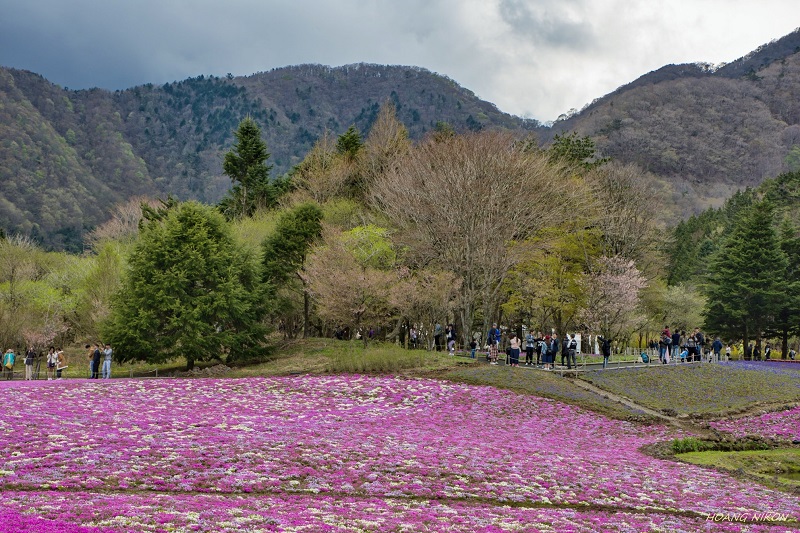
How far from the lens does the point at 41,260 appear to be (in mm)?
79562

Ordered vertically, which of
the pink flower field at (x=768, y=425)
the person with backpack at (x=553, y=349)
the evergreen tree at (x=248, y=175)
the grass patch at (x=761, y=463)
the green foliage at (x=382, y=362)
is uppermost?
the evergreen tree at (x=248, y=175)

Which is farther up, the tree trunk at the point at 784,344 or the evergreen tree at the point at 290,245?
the evergreen tree at the point at 290,245

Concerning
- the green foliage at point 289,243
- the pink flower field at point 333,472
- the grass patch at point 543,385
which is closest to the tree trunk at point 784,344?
the grass patch at point 543,385

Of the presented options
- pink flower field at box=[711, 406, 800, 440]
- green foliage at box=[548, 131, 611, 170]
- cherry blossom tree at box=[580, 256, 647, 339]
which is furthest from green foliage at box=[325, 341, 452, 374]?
green foliage at box=[548, 131, 611, 170]

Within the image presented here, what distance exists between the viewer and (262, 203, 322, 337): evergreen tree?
57344 millimetres

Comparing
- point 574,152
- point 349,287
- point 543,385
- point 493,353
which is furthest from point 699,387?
point 574,152

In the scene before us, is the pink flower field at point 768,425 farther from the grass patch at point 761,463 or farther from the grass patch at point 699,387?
the grass patch at point 761,463

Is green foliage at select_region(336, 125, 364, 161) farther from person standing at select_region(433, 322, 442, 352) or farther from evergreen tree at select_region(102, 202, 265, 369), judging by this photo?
evergreen tree at select_region(102, 202, 265, 369)

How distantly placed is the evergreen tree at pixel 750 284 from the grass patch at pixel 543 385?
34677 mm

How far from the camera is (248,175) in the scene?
3324 inches

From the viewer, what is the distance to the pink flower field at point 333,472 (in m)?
12.8

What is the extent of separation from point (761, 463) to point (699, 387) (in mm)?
16969

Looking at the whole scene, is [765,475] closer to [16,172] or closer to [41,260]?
[41,260]

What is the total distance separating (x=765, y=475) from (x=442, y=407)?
1310 cm
